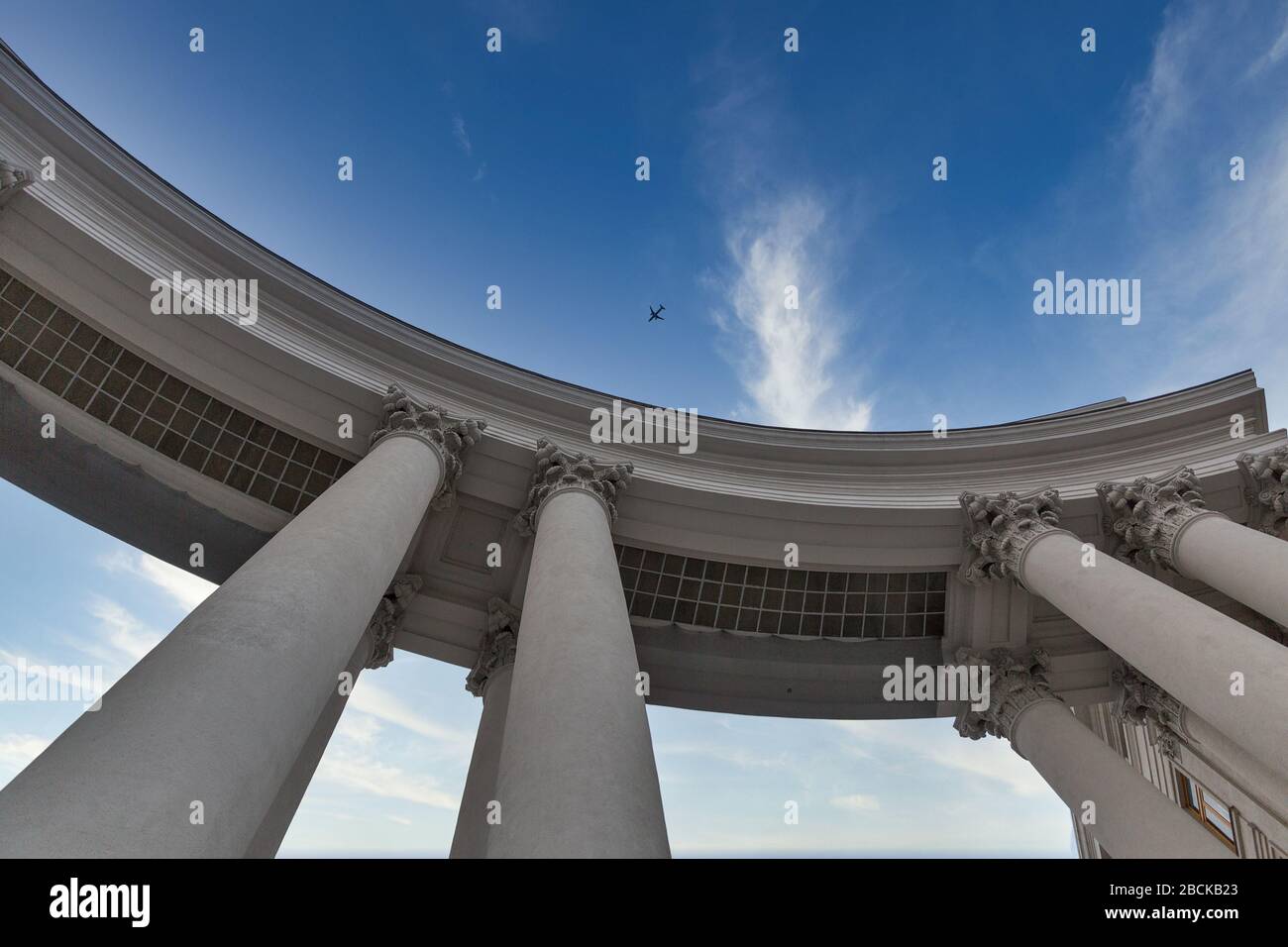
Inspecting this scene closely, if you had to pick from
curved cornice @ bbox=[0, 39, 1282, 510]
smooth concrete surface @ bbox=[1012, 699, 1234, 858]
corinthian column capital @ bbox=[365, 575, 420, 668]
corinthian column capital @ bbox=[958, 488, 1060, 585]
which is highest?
curved cornice @ bbox=[0, 39, 1282, 510]

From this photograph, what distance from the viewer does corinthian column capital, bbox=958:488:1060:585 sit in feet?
78.4

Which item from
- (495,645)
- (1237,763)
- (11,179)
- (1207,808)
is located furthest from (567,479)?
(1207,808)

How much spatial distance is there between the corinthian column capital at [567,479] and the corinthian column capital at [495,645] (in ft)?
12.3

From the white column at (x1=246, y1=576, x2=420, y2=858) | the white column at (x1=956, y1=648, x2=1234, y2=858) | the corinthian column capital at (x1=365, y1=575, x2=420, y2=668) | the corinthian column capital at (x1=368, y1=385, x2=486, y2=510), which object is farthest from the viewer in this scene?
the corinthian column capital at (x1=365, y1=575, x2=420, y2=668)

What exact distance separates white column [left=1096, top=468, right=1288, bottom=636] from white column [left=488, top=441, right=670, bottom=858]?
654 inches

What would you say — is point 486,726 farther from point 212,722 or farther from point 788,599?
point 212,722

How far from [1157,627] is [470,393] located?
22.1 meters

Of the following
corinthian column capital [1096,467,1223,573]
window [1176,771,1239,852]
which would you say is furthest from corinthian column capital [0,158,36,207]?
window [1176,771,1239,852]

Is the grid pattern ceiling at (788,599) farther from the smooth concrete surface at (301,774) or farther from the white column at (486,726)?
the smooth concrete surface at (301,774)

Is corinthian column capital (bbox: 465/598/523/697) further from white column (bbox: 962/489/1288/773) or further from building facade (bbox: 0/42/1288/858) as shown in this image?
white column (bbox: 962/489/1288/773)

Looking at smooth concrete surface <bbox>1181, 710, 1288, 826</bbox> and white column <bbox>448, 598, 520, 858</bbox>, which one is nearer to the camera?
white column <bbox>448, 598, 520, 858</bbox>

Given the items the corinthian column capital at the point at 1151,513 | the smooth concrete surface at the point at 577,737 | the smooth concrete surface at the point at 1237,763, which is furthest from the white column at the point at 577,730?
the smooth concrete surface at the point at 1237,763
